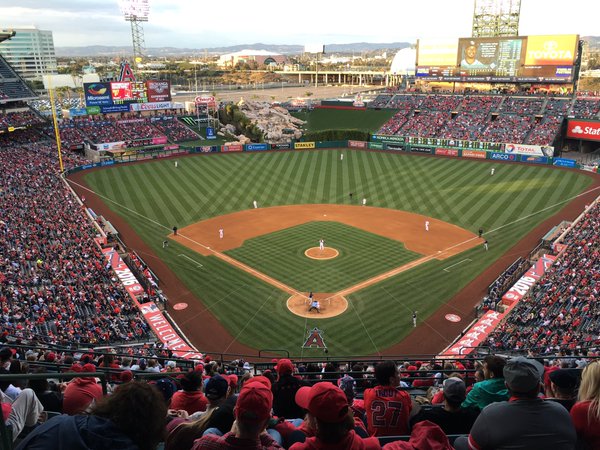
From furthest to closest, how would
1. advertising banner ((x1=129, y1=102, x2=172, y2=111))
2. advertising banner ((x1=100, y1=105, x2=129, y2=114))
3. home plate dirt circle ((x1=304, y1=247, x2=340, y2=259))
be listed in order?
advertising banner ((x1=129, y1=102, x2=172, y2=111)), advertising banner ((x1=100, y1=105, x2=129, y2=114)), home plate dirt circle ((x1=304, y1=247, x2=340, y2=259))

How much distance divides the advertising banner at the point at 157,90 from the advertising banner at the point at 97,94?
265 inches

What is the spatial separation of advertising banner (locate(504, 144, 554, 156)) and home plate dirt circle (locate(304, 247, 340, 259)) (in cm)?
3519

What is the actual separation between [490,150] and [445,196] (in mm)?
18512

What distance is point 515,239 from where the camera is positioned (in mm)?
33094

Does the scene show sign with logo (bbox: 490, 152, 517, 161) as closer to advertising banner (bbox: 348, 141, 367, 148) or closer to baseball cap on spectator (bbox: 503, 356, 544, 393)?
advertising banner (bbox: 348, 141, 367, 148)

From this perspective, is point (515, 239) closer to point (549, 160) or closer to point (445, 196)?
point (445, 196)

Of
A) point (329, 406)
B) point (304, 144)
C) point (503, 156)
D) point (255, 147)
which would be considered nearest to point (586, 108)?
point (503, 156)

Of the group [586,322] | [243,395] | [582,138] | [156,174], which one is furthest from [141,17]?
[243,395]

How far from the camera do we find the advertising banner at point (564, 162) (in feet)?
168

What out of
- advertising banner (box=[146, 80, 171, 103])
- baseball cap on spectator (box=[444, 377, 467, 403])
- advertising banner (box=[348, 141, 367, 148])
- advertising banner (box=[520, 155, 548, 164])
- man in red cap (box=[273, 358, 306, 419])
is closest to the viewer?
baseball cap on spectator (box=[444, 377, 467, 403])

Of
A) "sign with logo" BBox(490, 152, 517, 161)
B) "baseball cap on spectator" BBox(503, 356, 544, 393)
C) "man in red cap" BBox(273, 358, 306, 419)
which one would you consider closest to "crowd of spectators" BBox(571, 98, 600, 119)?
"sign with logo" BBox(490, 152, 517, 161)

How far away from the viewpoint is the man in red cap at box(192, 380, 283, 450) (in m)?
3.57

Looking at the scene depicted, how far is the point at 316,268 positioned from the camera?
29.3 meters

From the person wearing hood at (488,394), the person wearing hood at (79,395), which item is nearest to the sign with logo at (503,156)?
the person wearing hood at (488,394)
